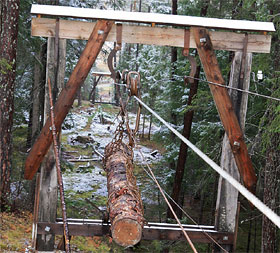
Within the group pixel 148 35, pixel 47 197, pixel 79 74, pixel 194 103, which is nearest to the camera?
pixel 79 74

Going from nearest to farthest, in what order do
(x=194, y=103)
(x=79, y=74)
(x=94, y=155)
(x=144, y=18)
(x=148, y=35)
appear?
(x=144, y=18)
(x=79, y=74)
(x=148, y=35)
(x=194, y=103)
(x=94, y=155)

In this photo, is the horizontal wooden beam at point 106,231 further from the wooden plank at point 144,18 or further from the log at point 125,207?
the wooden plank at point 144,18

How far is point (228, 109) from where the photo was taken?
4305 millimetres

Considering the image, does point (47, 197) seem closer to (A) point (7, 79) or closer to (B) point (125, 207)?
(B) point (125, 207)

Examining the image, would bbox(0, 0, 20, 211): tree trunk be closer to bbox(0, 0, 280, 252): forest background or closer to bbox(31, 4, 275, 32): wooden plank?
bbox(0, 0, 280, 252): forest background

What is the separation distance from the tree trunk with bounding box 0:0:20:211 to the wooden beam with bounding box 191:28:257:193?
16.5 ft

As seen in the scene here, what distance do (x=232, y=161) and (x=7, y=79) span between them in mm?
5665

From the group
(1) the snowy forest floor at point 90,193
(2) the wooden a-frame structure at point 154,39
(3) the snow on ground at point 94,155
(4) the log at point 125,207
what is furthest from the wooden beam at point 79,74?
(3) the snow on ground at point 94,155

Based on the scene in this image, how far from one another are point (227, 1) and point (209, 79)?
7135 mm

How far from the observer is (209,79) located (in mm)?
4332

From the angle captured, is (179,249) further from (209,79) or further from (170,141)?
(209,79)

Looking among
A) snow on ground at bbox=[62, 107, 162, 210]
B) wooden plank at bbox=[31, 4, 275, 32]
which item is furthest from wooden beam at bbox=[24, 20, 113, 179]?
snow on ground at bbox=[62, 107, 162, 210]

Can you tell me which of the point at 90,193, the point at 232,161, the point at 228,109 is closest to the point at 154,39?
the point at 228,109

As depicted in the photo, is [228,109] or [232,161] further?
[232,161]
